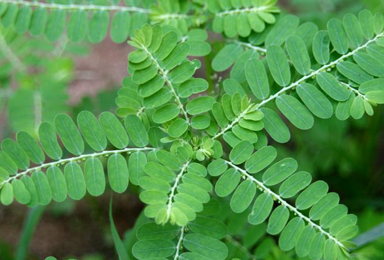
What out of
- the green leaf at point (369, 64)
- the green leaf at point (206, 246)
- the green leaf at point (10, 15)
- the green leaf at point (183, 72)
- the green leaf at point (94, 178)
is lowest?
the green leaf at point (206, 246)

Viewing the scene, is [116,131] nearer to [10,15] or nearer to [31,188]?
[31,188]

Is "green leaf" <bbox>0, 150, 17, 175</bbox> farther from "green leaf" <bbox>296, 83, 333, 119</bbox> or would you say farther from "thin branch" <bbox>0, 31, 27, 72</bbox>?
"thin branch" <bbox>0, 31, 27, 72</bbox>

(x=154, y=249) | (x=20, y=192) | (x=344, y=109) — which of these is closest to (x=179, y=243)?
Result: (x=154, y=249)

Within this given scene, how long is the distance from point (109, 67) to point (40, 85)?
1.15 m

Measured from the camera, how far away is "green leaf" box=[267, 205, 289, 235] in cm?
99

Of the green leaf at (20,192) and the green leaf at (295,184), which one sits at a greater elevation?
the green leaf at (295,184)

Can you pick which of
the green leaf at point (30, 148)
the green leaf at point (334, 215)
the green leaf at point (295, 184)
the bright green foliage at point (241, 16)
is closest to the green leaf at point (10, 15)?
the green leaf at point (30, 148)

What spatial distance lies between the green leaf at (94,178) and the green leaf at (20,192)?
135 mm

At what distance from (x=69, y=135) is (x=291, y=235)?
1.76 feet

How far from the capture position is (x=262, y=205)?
1.00 meters

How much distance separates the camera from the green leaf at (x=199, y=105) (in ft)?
3.51

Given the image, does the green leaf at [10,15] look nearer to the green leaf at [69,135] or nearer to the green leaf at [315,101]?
the green leaf at [69,135]

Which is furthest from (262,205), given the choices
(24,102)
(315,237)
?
(24,102)

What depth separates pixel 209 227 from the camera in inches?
41.4
